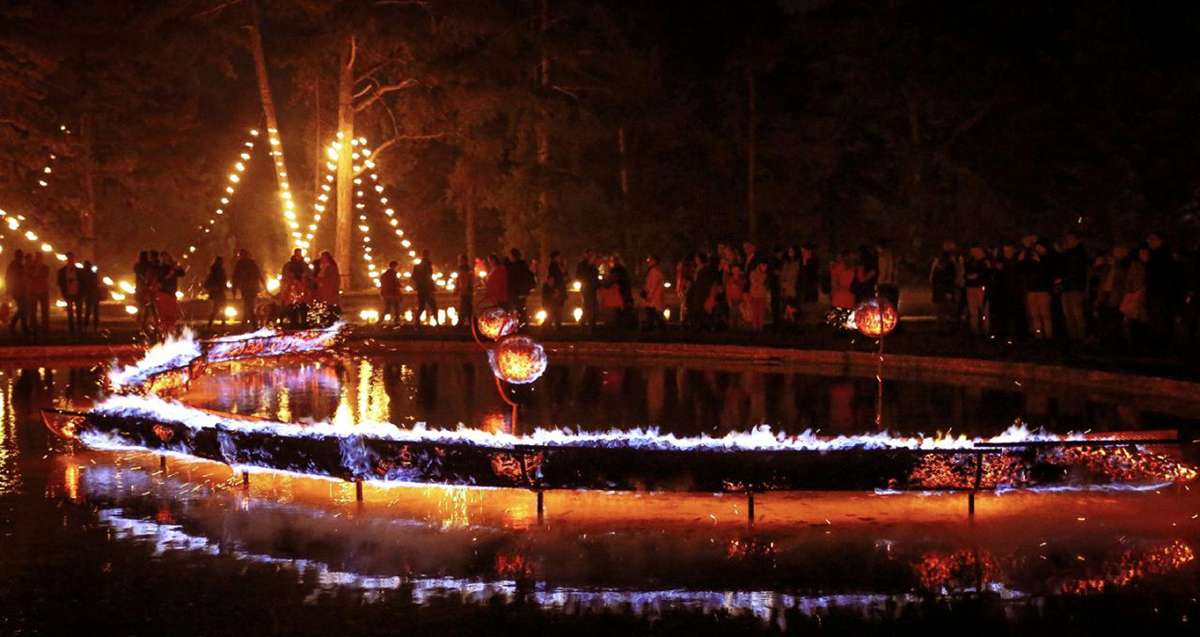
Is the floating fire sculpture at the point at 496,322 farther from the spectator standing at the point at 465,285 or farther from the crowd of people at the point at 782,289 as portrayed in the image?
the spectator standing at the point at 465,285

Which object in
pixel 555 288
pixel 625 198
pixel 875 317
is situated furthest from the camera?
pixel 625 198

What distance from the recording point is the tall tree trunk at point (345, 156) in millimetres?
37625

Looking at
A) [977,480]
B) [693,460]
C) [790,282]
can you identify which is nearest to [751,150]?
[790,282]

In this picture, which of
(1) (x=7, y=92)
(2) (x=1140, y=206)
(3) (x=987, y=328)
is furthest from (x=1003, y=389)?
(1) (x=7, y=92)

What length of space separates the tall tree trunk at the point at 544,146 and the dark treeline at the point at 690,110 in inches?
3.6

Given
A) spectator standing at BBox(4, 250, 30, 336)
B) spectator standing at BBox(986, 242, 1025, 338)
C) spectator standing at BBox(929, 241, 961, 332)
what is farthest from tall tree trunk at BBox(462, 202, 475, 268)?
spectator standing at BBox(986, 242, 1025, 338)

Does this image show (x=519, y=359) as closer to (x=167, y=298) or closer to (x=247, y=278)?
(x=167, y=298)

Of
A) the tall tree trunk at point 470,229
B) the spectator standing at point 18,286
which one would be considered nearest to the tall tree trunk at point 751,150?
the tall tree trunk at point 470,229

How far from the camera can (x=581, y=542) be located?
831 centimetres

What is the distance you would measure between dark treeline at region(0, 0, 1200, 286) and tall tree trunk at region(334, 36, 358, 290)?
6.0 inches

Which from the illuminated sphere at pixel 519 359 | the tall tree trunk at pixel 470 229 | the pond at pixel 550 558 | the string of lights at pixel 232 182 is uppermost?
the string of lights at pixel 232 182

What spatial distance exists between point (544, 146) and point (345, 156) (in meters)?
6.04

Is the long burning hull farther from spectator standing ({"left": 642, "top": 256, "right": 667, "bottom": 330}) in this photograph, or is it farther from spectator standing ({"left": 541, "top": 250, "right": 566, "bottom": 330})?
spectator standing ({"left": 541, "top": 250, "right": 566, "bottom": 330})

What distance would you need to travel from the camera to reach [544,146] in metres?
40.2
